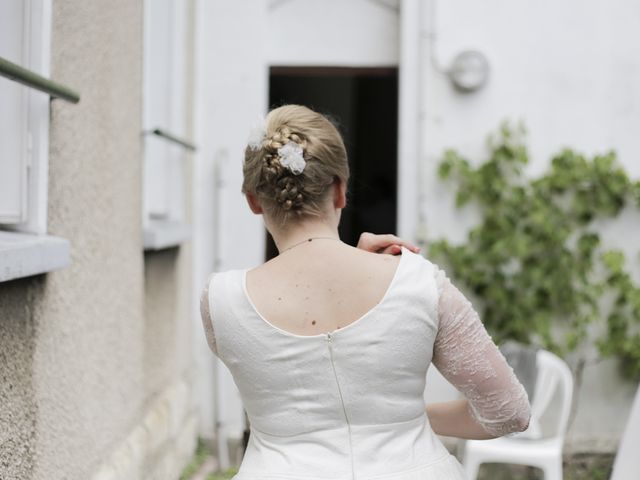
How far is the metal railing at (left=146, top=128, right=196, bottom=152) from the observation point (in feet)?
14.8

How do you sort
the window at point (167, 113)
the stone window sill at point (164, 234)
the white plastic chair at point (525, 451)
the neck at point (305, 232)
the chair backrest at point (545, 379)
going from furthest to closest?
the chair backrest at point (545, 379) → the window at point (167, 113) → the white plastic chair at point (525, 451) → the stone window sill at point (164, 234) → the neck at point (305, 232)

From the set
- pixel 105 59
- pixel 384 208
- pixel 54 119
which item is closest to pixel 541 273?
pixel 384 208

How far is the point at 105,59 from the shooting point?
374 cm

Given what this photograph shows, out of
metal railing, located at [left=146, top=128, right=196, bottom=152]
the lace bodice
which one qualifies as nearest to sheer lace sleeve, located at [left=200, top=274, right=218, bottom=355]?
the lace bodice

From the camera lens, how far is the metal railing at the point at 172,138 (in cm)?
450

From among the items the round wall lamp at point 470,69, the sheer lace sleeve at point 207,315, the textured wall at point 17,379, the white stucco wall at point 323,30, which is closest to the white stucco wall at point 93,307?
the textured wall at point 17,379

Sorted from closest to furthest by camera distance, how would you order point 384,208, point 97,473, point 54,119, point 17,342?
point 17,342 → point 54,119 → point 97,473 → point 384,208

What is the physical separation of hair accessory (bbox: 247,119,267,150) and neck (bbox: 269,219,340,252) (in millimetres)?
169

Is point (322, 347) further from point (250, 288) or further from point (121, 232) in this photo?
point (121, 232)

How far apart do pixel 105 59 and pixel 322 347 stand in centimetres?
235

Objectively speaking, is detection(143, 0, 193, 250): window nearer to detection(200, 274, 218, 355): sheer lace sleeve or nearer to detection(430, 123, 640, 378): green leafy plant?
detection(430, 123, 640, 378): green leafy plant

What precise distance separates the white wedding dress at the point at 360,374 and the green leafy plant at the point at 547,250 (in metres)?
4.02

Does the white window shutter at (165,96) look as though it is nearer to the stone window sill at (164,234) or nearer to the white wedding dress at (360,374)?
the stone window sill at (164,234)

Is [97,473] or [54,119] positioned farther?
[97,473]
